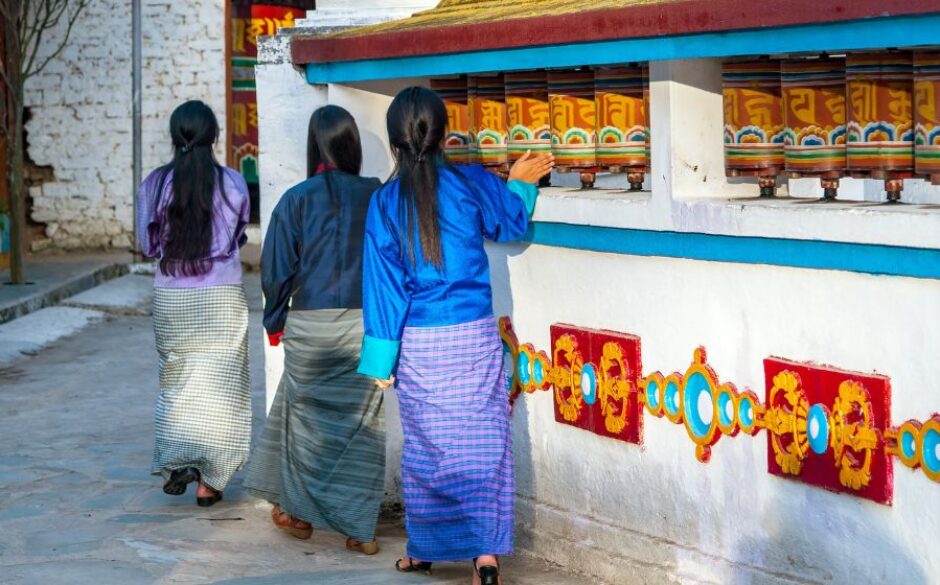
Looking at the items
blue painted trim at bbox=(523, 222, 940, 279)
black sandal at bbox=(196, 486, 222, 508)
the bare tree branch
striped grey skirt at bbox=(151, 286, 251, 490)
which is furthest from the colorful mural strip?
the bare tree branch

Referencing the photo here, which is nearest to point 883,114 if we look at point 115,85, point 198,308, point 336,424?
point 336,424

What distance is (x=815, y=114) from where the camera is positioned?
4.68 m

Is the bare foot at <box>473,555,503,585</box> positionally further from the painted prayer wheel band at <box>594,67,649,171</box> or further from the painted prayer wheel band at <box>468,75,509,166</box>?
the painted prayer wheel band at <box>468,75,509,166</box>

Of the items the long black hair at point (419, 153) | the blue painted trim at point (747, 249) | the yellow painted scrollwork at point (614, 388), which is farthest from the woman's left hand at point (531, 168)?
the yellow painted scrollwork at point (614, 388)

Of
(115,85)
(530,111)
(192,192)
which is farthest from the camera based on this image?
(115,85)

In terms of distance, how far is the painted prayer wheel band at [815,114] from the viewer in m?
4.64

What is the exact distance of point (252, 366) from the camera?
10.6 metres

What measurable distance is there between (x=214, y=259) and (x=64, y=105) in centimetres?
1113

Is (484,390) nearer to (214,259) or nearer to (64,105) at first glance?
(214,259)

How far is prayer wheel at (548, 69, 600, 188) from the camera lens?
18.3 feet

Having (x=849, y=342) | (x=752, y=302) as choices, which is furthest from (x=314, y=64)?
(x=849, y=342)

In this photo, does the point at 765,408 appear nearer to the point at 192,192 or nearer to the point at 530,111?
the point at 530,111

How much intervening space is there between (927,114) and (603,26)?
1095 millimetres

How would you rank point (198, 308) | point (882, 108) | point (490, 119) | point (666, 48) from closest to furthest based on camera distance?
1. point (882, 108)
2. point (666, 48)
3. point (490, 119)
4. point (198, 308)
